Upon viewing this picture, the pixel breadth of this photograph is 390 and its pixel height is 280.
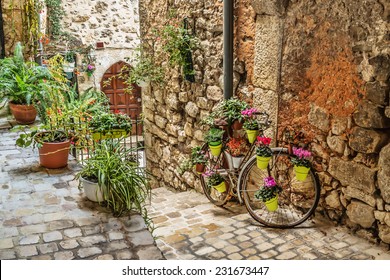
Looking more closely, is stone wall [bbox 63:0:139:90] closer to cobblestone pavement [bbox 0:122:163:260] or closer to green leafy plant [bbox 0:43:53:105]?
green leafy plant [bbox 0:43:53:105]

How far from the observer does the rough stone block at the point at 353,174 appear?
12.0ft

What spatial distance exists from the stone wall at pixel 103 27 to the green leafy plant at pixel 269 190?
24.2 feet

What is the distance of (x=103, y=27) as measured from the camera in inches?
433

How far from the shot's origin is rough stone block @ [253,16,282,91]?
4.36 metres

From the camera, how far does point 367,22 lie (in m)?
3.47

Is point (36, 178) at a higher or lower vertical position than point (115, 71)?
lower

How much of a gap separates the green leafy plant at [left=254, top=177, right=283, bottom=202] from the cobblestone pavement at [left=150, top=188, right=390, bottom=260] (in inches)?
10.7

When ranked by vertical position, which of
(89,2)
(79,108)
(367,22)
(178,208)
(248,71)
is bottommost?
(178,208)

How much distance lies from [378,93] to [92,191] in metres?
2.32

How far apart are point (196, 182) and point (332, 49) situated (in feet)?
8.86

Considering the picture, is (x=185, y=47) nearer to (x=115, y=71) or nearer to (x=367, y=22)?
(x=367, y=22)

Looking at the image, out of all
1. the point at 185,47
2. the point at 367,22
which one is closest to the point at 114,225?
the point at 367,22

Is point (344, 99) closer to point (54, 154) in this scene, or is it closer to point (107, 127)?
point (107, 127)

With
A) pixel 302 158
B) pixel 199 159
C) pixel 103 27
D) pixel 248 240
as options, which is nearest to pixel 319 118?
pixel 302 158
